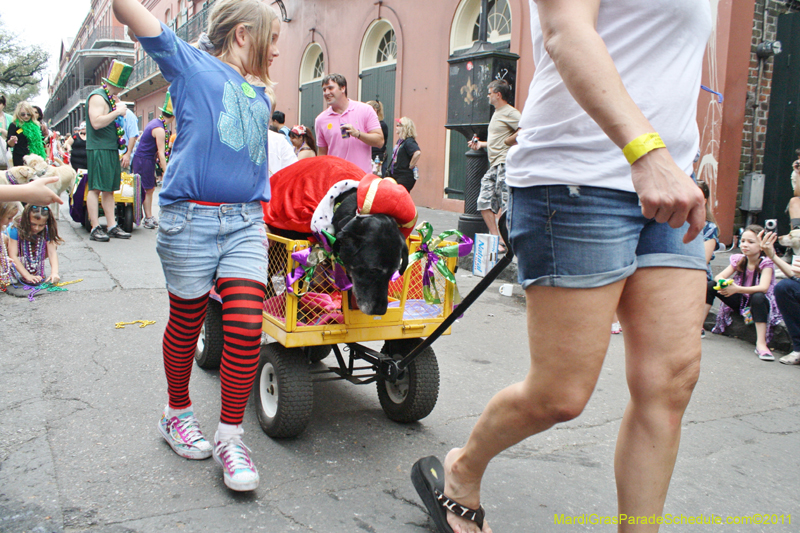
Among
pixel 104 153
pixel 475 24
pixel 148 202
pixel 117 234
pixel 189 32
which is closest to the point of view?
pixel 104 153

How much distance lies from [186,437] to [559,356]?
5.36 feet

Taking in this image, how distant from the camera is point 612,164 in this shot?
5.23ft

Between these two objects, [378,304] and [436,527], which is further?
[378,304]

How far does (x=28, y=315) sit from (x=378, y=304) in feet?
11.2

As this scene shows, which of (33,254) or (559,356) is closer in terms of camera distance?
(559,356)

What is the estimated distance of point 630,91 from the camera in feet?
5.31

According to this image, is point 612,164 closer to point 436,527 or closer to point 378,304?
point 378,304

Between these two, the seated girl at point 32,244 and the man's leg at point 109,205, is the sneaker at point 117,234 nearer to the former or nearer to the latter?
the man's leg at point 109,205

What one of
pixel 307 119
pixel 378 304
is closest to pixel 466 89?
pixel 378 304

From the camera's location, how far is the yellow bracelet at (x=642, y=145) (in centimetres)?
136

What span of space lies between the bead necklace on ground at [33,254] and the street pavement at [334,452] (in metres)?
1.31

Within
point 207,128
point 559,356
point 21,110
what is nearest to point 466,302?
point 559,356

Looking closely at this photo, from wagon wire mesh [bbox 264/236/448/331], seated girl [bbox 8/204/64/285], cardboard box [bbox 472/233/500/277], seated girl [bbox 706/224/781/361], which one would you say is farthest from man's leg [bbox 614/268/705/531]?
seated girl [bbox 8/204/64/285]

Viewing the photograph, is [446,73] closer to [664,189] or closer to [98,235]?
[98,235]
